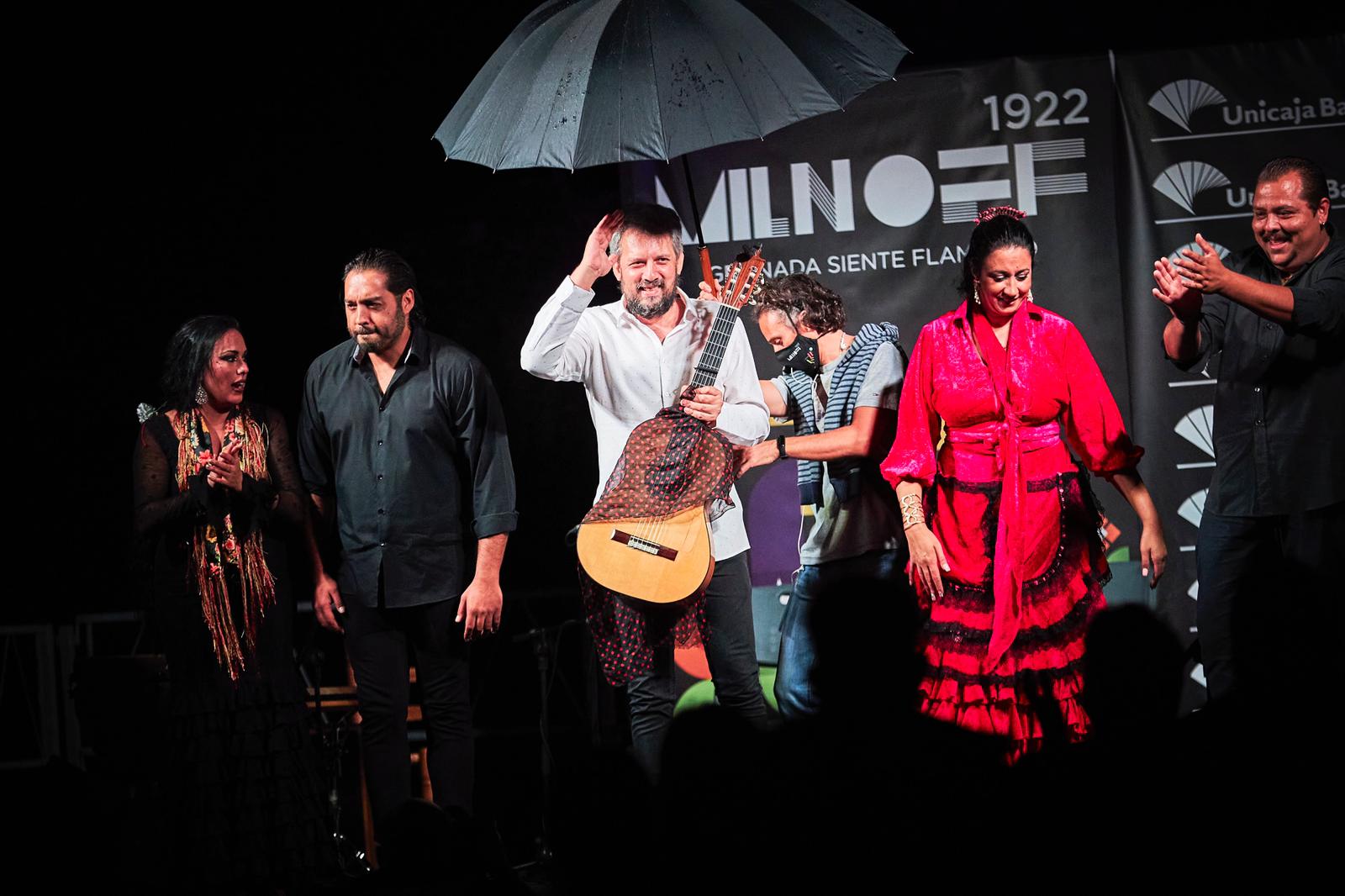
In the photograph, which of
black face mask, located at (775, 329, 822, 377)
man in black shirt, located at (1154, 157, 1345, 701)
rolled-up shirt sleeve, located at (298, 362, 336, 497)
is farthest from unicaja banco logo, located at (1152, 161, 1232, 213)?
rolled-up shirt sleeve, located at (298, 362, 336, 497)

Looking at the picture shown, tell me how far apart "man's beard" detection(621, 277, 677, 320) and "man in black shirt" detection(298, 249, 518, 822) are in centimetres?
53

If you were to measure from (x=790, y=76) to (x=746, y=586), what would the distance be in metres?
1.44

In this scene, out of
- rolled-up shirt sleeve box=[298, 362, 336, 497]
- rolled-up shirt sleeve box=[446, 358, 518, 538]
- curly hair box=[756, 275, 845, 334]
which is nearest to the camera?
rolled-up shirt sleeve box=[446, 358, 518, 538]

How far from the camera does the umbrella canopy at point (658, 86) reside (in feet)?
10.5

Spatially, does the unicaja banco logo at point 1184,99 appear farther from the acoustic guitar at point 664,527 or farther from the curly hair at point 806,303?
the acoustic guitar at point 664,527

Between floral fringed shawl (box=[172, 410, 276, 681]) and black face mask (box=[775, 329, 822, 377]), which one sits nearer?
floral fringed shawl (box=[172, 410, 276, 681])

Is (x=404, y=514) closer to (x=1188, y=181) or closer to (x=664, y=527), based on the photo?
(x=664, y=527)

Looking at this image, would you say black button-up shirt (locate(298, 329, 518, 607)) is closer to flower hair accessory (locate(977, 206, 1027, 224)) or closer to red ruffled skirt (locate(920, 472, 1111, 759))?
red ruffled skirt (locate(920, 472, 1111, 759))

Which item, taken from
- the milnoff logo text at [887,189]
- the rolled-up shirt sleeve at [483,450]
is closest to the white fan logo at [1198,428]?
the milnoff logo text at [887,189]

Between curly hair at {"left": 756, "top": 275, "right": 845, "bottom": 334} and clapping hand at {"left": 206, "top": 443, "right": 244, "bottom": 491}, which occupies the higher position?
curly hair at {"left": 756, "top": 275, "right": 845, "bottom": 334}

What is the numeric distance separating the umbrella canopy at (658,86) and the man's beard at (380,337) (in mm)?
558

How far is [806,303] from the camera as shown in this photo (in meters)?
3.78

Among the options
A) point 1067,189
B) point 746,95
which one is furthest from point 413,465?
point 1067,189

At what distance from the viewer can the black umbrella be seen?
321 cm
